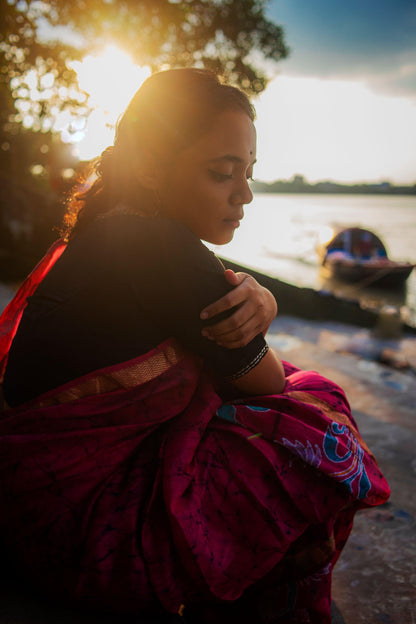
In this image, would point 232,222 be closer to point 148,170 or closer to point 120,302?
point 148,170

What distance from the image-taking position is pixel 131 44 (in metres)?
10.8

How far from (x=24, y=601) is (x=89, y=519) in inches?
17.3

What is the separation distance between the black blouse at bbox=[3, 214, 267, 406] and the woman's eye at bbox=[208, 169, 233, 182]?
0.23 m

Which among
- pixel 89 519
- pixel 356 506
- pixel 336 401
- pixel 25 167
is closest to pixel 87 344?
pixel 89 519

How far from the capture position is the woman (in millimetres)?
1012

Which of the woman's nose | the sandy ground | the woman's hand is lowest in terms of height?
the sandy ground

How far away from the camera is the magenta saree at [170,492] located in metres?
1.00

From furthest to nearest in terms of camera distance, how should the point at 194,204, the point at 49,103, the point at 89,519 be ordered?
the point at 49,103, the point at 194,204, the point at 89,519

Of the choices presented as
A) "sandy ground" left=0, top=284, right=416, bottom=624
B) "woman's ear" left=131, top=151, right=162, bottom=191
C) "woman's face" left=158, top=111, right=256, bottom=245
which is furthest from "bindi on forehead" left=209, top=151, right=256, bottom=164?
"sandy ground" left=0, top=284, right=416, bottom=624

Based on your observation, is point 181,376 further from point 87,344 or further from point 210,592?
point 210,592

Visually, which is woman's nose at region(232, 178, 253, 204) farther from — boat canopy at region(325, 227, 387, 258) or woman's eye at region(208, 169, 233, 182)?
boat canopy at region(325, 227, 387, 258)

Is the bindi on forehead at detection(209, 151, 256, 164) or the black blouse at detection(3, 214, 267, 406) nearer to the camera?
the black blouse at detection(3, 214, 267, 406)

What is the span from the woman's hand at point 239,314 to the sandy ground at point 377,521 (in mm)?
812

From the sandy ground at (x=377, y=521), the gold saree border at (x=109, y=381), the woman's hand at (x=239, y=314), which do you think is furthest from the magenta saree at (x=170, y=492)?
the sandy ground at (x=377, y=521)
